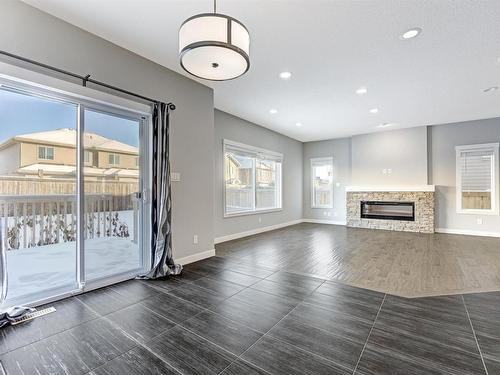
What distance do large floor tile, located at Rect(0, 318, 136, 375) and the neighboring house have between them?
1.63 meters

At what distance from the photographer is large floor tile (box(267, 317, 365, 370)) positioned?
1.70 meters

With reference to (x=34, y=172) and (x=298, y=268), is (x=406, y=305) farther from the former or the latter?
(x=34, y=172)

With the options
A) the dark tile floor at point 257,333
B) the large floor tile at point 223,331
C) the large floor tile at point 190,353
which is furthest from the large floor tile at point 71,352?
the large floor tile at point 223,331

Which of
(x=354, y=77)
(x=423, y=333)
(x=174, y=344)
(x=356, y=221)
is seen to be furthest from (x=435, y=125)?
(x=174, y=344)

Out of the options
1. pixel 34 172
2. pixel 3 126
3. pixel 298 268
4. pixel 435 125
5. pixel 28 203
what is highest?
pixel 435 125

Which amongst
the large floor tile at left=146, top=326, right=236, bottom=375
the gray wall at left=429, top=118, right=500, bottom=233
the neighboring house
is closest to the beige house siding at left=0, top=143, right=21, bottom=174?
the neighboring house

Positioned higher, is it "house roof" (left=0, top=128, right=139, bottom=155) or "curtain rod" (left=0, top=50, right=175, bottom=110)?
"curtain rod" (left=0, top=50, right=175, bottom=110)

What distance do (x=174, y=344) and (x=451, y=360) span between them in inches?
77.3

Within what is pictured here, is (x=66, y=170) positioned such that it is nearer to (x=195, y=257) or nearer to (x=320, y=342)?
(x=195, y=257)

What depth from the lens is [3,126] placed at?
7.59 ft

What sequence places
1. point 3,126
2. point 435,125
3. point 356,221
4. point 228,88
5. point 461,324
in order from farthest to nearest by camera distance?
point 356,221
point 435,125
point 228,88
point 3,126
point 461,324

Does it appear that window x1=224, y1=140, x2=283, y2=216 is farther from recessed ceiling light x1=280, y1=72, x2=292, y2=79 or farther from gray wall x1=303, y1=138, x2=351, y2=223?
recessed ceiling light x1=280, y1=72, x2=292, y2=79

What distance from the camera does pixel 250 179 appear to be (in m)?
6.54

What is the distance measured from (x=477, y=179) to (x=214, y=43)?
7601mm
